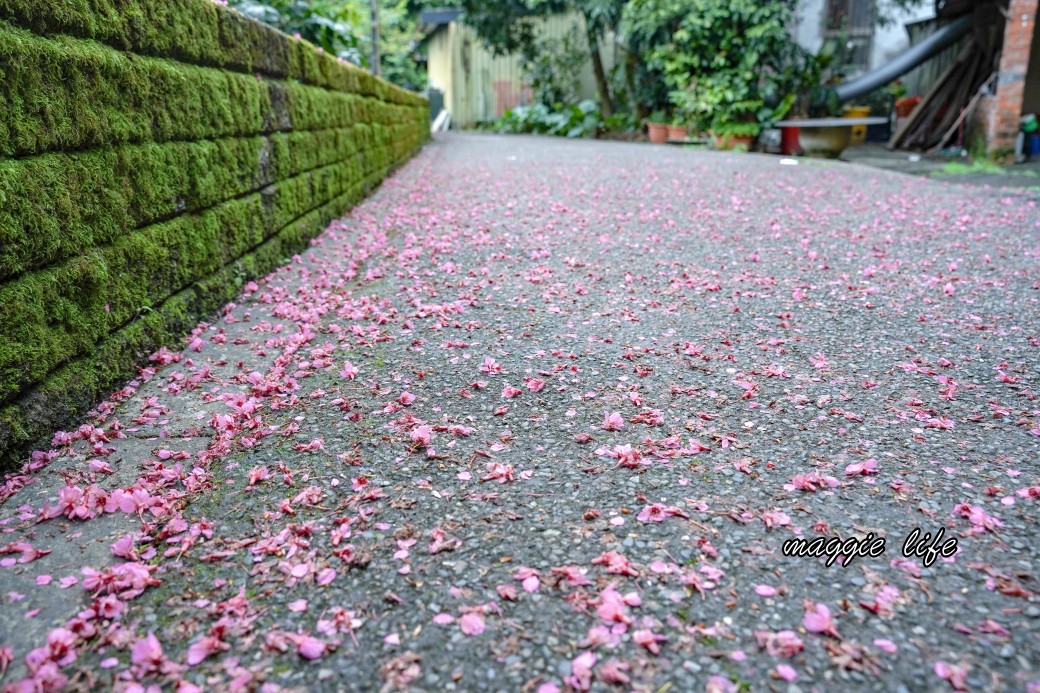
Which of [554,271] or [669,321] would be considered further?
[554,271]

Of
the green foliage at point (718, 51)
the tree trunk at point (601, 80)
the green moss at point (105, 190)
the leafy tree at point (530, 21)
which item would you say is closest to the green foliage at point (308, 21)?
the green moss at point (105, 190)

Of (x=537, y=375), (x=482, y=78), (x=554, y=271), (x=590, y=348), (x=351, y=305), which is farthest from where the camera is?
(x=482, y=78)

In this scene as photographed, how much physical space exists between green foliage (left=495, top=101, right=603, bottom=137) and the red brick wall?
7.97 meters

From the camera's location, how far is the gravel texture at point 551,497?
155 cm

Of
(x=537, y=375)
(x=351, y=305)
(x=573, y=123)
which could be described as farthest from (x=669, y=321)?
(x=573, y=123)

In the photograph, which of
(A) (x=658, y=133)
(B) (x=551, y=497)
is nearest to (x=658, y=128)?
(A) (x=658, y=133)

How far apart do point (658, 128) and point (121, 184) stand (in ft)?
41.6

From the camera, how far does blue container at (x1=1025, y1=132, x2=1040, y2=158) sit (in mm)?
10430

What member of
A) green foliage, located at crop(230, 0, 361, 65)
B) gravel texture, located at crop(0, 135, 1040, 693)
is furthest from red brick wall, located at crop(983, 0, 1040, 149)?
green foliage, located at crop(230, 0, 361, 65)

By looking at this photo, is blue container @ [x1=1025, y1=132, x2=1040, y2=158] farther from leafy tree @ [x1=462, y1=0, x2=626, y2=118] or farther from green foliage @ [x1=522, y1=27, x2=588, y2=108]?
green foliage @ [x1=522, y1=27, x2=588, y2=108]

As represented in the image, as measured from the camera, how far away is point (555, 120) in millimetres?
16875

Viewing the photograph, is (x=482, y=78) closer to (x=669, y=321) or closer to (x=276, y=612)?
(x=669, y=321)

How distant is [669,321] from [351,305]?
1705mm

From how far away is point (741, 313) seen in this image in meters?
3.78
